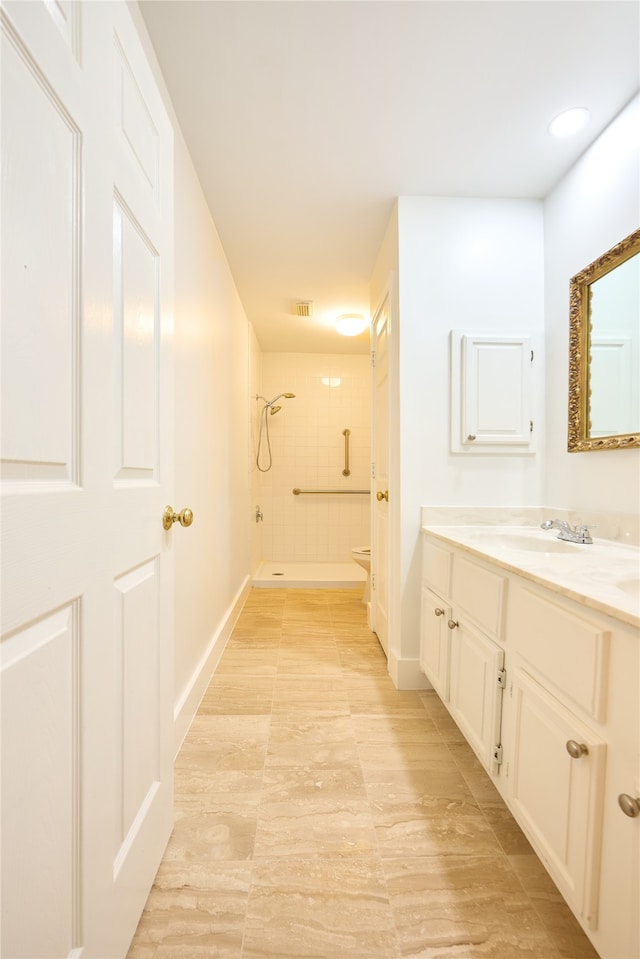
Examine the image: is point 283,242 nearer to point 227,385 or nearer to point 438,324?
point 227,385

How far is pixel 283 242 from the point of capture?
8.16 ft

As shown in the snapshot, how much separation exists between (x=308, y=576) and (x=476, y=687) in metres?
2.87

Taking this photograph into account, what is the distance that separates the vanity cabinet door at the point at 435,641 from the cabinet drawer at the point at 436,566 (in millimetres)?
47

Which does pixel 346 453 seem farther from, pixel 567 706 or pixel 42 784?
pixel 42 784

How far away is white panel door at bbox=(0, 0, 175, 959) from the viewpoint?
523 millimetres

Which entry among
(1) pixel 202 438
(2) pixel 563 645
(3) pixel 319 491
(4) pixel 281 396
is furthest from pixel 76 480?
(3) pixel 319 491

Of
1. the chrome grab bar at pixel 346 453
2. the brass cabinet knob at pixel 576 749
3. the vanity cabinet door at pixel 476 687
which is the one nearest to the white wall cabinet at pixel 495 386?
the vanity cabinet door at pixel 476 687

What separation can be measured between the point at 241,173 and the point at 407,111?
0.74 meters

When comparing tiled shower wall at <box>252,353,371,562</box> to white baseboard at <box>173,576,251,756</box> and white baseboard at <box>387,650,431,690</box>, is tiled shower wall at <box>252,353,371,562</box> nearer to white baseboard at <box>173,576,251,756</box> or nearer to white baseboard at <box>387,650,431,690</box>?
white baseboard at <box>173,576,251,756</box>

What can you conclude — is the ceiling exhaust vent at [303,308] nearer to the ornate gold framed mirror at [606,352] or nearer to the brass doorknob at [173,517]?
the ornate gold framed mirror at [606,352]

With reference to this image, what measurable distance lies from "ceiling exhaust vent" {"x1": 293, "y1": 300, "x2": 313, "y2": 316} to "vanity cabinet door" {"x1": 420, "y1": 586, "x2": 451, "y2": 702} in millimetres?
2377

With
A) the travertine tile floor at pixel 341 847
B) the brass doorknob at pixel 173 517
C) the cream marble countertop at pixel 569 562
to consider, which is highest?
the brass doorknob at pixel 173 517

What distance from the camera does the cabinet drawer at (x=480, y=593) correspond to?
123 cm

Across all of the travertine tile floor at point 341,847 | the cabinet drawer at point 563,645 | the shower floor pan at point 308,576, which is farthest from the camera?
the shower floor pan at point 308,576
